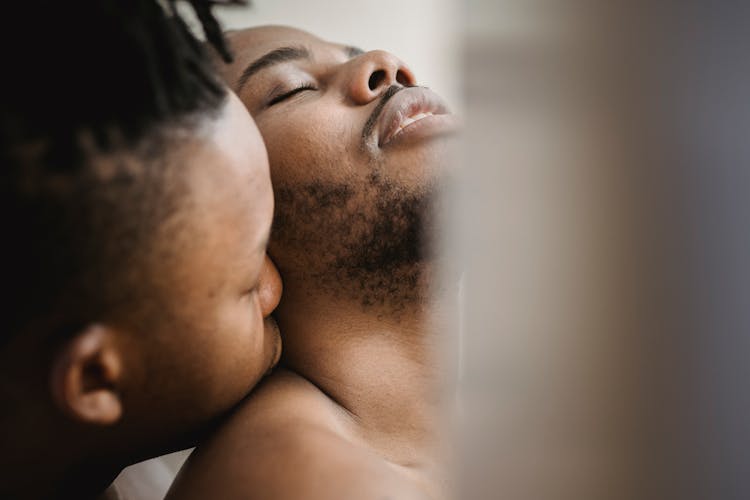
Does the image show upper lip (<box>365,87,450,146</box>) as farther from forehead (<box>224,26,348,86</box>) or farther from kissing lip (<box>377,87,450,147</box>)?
forehead (<box>224,26,348,86</box>)

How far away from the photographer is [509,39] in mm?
453

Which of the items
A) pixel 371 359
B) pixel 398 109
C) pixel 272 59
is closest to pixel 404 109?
pixel 398 109

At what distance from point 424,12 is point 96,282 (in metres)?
1.05

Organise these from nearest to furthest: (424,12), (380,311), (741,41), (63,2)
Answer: (741,41) → (63,2) → (380,311) → (424,12)

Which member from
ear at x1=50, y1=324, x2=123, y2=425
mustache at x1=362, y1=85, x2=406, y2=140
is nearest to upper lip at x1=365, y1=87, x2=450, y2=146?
mustache at x1=362, y1=85, x2=406, y2=140

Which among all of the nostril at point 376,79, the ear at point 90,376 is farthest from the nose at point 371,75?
the ear at point 90,376

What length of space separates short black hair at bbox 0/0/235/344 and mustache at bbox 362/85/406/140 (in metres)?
0.34

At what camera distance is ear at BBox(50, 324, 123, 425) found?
58cm

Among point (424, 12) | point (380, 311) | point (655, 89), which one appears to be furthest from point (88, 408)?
point (424, 12)

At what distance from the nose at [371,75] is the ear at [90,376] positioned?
0.51 meters

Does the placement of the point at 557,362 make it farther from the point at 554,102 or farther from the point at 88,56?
the point at 88,56

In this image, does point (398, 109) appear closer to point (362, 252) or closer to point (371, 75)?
point (371, 75)

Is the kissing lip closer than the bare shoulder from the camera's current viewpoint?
No

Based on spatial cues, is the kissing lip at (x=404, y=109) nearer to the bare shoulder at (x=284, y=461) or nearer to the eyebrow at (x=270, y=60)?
the eyebrow at (x=270, y=60)
